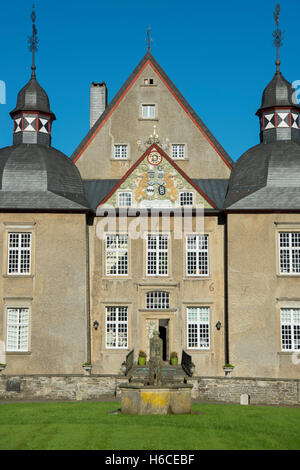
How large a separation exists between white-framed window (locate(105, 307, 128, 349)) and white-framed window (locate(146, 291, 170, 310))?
115cm

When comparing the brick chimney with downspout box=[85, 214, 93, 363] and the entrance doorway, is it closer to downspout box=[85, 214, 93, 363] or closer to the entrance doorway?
downspout box=[85, 214, 93, 363]

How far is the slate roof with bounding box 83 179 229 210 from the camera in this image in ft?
107

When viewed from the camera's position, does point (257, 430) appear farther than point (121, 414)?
No

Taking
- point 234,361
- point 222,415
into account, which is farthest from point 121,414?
point 234,361

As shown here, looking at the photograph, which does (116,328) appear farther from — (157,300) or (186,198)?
(186,198)

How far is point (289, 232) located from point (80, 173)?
11515mm

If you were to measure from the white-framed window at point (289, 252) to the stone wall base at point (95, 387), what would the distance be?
267 inches

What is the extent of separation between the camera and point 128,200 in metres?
31.5

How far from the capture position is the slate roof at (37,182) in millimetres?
30438

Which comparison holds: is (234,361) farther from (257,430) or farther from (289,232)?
(257,430)

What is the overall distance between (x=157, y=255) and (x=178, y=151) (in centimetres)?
666

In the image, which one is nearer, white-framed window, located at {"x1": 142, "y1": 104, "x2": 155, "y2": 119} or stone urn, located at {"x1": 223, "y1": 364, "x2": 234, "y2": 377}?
stone urn, located at {"x1": 223, "y1": 364, "x2": 234, "y2": 377}

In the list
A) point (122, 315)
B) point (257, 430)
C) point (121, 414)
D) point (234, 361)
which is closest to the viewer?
point (257, 430)

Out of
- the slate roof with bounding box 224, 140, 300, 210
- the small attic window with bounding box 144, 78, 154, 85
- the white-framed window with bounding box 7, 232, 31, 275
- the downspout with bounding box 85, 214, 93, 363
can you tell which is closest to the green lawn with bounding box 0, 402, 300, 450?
the downspout with bounding box 85, 214, 93, 363
